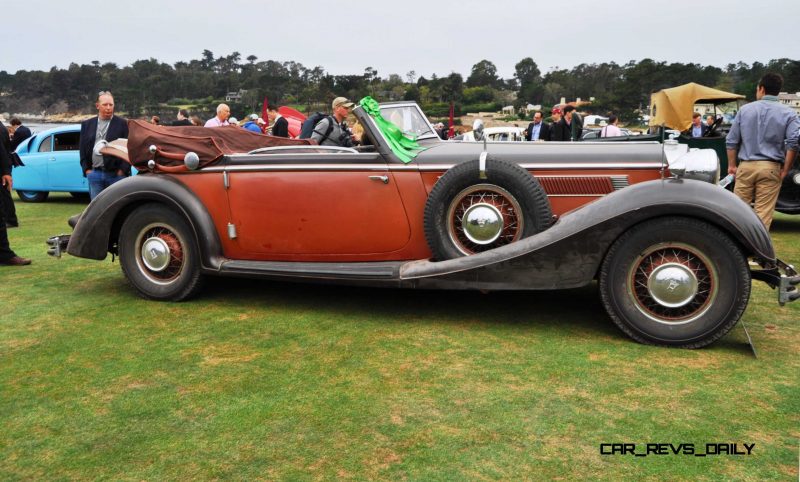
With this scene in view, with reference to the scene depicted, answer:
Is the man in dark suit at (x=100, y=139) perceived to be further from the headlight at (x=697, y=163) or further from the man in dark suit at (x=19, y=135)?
the man in dark suit at (x=19, y=135)

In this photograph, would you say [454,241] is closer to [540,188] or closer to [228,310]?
[540,188]

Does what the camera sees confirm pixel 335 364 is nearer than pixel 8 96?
Yes

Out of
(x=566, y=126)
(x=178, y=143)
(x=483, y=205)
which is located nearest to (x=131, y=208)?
(x=178, y=143)

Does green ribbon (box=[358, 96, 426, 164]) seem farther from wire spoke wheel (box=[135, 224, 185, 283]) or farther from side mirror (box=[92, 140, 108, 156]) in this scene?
side mirror (box=[92, 140, 108, 156])

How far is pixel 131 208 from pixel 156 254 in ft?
1.61

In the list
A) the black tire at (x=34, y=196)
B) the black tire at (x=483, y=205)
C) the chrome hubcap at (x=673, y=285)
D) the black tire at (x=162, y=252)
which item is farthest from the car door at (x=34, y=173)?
the chrome hubcap at (x=673, y=285)

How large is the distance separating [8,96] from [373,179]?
87.5 m

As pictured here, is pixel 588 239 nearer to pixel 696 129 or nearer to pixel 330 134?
pixel 330 134

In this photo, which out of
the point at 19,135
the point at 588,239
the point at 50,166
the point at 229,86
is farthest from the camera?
the point at 229,86

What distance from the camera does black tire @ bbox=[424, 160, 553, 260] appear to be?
14.3 ft

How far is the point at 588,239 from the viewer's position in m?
4.13

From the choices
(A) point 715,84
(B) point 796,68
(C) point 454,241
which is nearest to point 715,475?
(C) point 454,241

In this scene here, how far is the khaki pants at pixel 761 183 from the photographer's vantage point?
5914 millimetres

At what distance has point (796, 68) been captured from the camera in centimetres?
4575
